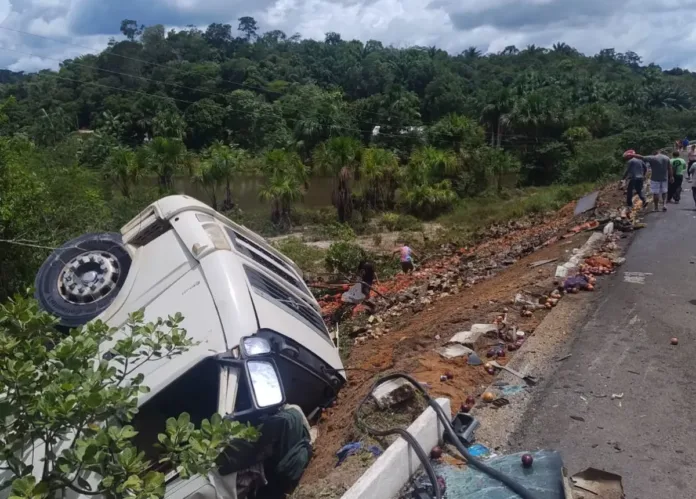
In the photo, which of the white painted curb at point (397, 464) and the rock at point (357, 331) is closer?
the white painted curb at point (397, 464)

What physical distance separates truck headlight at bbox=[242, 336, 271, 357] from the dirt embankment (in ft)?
3.42

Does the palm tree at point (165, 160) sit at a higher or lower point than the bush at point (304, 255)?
higher

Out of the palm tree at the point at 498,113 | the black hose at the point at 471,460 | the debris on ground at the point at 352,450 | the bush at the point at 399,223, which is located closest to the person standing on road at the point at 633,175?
the black hose at the point at 471,460

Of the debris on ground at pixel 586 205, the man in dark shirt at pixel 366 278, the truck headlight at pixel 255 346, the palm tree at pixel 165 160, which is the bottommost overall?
the man in dark shirt at pixel 366 278

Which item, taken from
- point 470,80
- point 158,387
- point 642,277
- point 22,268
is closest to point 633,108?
point 470,80

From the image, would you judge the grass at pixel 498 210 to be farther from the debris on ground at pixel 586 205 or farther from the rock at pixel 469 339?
the rock at pixel 469 339

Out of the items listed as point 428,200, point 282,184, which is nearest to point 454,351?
point 282,184

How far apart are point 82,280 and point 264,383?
273cm

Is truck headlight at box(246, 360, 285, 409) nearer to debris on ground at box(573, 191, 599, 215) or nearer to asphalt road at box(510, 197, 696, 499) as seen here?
asphalt road at box(510, 197, 696, 499)

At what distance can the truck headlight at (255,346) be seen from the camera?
15.7 feet

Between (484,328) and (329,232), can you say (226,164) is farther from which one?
(484,328)

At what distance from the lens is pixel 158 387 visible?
4.53 meters

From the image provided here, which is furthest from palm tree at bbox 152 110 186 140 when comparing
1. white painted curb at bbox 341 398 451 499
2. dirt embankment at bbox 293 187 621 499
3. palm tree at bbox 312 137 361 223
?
white painted curb at bbox 341 398 451 499

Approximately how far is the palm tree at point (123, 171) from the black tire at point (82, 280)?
25.4 m
